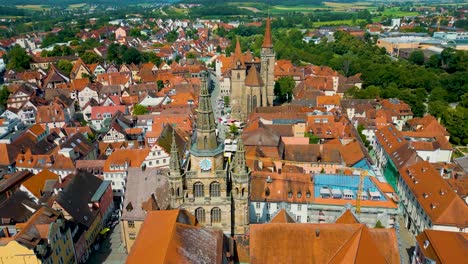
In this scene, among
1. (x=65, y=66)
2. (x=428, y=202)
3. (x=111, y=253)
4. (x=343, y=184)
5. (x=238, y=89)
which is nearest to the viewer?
(x=111, y=253)

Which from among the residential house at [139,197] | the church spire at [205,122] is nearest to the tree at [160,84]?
the residential house at [139,197]

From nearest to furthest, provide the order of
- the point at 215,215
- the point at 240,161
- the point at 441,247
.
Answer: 1. the point at 240,161
2. the point at 215,215
3. the point at 441,247

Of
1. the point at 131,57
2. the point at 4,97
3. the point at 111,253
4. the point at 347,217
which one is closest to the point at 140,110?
the point at 4,97

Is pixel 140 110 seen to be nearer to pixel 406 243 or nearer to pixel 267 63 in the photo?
pixel 267 63

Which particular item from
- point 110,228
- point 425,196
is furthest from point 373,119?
point 110,228

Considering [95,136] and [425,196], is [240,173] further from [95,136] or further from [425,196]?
[95,136]

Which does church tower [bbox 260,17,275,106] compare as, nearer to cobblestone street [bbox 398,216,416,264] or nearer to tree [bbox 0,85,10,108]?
cobblestone street [bbox 398,216,416,264]

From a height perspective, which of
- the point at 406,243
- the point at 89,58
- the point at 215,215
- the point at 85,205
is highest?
the point at 215,215
